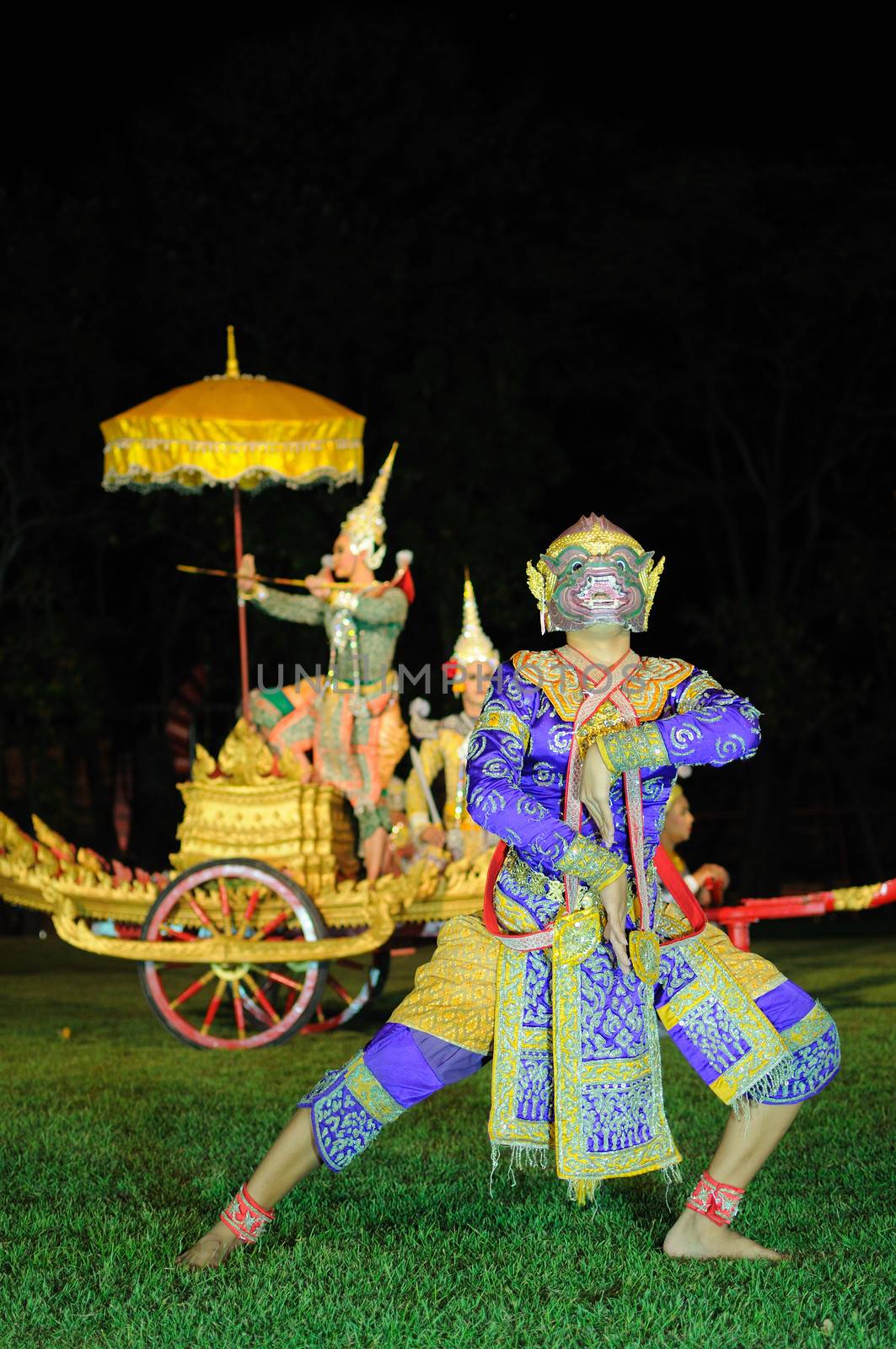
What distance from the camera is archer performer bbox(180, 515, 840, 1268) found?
4.02 m

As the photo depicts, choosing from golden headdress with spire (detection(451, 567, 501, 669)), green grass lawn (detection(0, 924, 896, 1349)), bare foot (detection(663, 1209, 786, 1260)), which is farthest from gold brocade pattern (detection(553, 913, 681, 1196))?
golden headdress with spire (detection(451, 567, 501, 669))

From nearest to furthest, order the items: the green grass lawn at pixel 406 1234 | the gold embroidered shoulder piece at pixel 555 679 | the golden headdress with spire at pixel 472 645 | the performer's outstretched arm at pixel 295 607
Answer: the green grass lawn at pixel 406 1234
the gold embroidered shoulder piece at pixel 555 679
the performer's outstretched arm at pixel 295 607
the golden headdress with spire at pixel 472 645

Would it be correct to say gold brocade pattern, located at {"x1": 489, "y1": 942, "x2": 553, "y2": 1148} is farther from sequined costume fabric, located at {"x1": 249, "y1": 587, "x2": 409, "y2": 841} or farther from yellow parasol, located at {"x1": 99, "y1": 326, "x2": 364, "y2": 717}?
yellow parasol, located at {"x1": 99, "y1": 326, "x2": 364, "y2": 717}

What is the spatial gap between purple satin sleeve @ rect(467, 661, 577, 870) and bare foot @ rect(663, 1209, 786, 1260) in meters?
0.87

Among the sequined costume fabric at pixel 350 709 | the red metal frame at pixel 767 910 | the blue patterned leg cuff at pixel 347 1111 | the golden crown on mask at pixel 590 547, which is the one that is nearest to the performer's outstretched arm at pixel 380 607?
the sequined costume fabric at pixel 350 709

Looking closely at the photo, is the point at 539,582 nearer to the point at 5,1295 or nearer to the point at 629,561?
the point at 629,561

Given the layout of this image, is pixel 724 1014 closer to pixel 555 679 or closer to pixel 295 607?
pixel 555 679

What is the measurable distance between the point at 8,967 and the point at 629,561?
936cm

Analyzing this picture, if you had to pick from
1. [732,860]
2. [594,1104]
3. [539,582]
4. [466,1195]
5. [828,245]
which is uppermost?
[828,245]

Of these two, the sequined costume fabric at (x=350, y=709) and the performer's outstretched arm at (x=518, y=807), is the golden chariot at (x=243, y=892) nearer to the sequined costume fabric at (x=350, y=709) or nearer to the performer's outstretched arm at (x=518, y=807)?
the sequined costume fabric at (x=350, y=709)

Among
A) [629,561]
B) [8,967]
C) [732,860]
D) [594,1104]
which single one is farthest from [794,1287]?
[732,860]

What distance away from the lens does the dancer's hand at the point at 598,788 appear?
4.03 m

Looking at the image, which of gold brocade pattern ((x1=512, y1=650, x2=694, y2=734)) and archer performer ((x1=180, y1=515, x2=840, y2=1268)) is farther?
gold brocade pattern ((x1=512, y1=650, x2=694, y2=734))

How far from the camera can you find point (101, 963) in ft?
43.5
